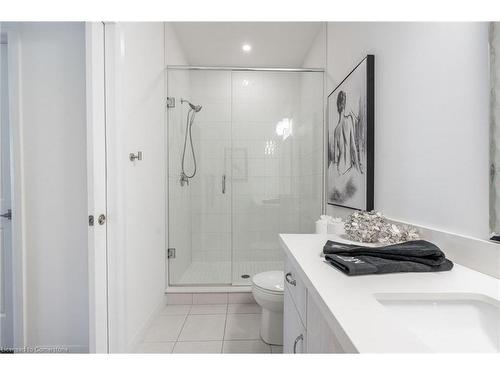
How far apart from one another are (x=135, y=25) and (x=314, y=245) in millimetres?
1620

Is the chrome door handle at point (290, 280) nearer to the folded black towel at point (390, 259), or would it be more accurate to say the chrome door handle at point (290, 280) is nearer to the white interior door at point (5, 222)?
the folded black towel at point (390, 259)

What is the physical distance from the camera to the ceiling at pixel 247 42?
86.4 inches

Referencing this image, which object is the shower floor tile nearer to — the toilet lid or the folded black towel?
the toilet lid

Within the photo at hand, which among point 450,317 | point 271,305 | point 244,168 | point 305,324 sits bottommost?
point 271,305

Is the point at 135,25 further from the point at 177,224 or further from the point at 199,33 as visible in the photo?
the point at 177,224

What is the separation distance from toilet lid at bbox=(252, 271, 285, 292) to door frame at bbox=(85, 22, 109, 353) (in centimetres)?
86

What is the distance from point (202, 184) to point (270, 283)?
128 centimetres

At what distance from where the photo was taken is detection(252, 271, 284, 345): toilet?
146 centimetres

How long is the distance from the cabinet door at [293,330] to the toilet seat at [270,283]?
15.6 inches

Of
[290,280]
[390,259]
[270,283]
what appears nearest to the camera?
[390,259]

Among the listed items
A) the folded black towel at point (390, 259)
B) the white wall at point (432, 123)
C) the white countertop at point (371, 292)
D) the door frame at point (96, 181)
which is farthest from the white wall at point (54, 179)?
the white wall at point (432, 123)

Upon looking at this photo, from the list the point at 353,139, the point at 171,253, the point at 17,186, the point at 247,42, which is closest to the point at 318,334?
the point at 353,139

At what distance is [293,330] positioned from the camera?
910 mm

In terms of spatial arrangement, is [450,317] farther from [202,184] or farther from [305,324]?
[202,184]
